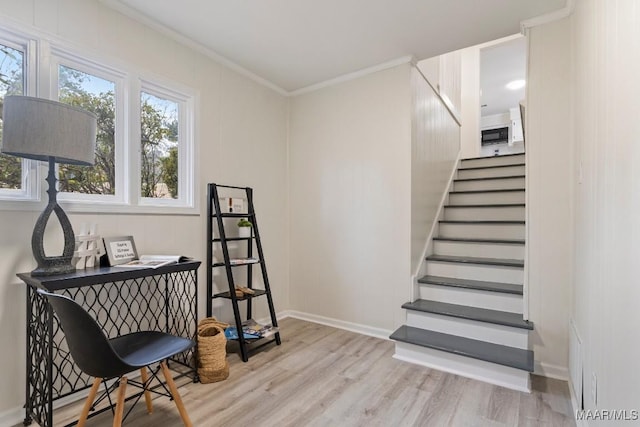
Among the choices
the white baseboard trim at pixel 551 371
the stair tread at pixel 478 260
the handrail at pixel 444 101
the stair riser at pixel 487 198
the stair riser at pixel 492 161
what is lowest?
the white baseboard trim at pixel 551 371

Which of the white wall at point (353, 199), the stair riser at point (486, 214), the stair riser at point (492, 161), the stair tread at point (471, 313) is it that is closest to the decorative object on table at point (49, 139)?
the white wall at point (353, 199)

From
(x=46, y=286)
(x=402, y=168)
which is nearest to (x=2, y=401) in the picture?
(x=46, y=286)

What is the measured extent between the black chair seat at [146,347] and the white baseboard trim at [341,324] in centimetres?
185

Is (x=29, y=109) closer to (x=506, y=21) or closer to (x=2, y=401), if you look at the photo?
(x=2, y=401)

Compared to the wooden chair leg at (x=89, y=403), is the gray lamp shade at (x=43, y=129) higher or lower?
higher

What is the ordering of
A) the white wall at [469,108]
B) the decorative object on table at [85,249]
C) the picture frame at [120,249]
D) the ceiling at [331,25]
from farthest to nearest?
the white wall at [469,108] < the ceiling at [331,25] < the picture frame at [120,249] < the decorative object on table at [85,249]

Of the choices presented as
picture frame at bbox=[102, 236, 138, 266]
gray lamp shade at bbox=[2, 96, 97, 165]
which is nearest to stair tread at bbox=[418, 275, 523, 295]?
picture frame at bbox=[102, 236, 138, 266]

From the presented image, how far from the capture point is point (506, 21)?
240 centimetres

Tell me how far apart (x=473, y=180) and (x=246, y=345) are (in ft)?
10.7

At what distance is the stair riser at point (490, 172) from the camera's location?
12.8 ft

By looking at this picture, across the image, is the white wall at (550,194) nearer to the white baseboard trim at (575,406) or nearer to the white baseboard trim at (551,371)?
the white baseboard trim at (551,371)

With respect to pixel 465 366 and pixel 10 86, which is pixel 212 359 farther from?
pixel 10 86

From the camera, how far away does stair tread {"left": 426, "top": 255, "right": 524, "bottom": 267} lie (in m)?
2.77

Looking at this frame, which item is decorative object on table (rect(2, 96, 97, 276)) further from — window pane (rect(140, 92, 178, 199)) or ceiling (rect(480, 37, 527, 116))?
ceiling (rect(480, 37, 527, 116))
